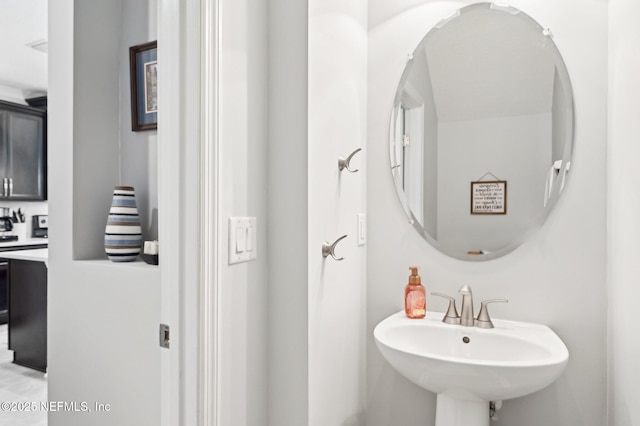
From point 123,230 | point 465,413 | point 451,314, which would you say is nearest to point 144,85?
point 123,230

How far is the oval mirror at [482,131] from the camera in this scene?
1.45 m

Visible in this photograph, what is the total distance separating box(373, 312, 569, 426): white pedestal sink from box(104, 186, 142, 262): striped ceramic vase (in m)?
0.90

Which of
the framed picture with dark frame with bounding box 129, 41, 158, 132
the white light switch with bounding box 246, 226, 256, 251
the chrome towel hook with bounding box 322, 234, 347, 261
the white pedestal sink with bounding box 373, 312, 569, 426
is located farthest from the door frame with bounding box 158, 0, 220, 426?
the framed picture with dark frame with bounding box 129, 41, 158, 132

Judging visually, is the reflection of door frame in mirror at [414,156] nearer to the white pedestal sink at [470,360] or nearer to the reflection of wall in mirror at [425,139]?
the reflection of wall in mirror at [425,139]

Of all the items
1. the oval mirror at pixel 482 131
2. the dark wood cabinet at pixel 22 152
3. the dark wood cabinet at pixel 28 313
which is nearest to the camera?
the oval mirror at pixel 482 131

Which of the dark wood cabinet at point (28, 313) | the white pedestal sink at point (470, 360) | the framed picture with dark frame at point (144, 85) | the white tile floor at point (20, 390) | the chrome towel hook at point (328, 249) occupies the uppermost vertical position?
the framed picture with dark frame at point (144, 85)

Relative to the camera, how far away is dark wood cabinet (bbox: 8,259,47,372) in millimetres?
2760

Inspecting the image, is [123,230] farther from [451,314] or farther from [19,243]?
[19,243]

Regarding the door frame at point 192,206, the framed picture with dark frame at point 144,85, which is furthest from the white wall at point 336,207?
the framed picture with dark frame at point 144,85

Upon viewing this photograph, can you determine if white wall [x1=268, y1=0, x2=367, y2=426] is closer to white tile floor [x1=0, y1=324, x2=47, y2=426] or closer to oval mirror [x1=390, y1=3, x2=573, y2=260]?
oval mirror [x1=390, y1=3, x2=573, y2=260]

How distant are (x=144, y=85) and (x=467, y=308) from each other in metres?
1.45

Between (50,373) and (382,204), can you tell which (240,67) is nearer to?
(382,204)

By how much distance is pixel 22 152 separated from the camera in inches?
171

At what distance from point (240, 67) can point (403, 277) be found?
1.02 metres
